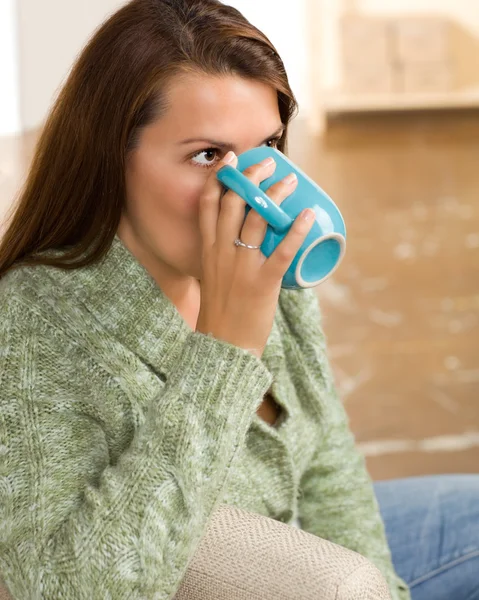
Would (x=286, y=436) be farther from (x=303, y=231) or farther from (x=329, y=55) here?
(x=329, y=55)

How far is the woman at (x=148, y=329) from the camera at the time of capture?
0.85 meters

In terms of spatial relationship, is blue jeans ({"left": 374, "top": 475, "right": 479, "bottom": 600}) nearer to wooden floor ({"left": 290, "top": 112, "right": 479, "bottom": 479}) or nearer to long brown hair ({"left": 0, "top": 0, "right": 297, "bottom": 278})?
long brown hair ({"left": 0, "top": 0, "right": 297, "bottom": 278})

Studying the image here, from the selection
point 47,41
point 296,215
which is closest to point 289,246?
point 296,215

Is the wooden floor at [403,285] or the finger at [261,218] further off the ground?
the finger at [261,218]

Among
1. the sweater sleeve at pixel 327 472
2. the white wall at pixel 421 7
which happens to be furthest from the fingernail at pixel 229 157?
the white wall at pixel 421 7

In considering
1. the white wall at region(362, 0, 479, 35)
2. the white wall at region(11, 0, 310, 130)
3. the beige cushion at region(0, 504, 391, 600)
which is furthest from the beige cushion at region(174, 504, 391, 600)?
the white wall at region(362, 0, 479, 35)

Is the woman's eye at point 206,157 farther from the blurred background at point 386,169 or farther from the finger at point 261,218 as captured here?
the blurred background at point 386,169

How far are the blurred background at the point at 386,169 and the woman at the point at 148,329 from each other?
24cm

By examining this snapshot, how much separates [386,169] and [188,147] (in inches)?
152

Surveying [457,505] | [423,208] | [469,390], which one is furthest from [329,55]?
[457,505]

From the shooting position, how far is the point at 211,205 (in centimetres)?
93

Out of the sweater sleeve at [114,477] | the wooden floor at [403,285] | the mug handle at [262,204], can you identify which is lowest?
the wooden floor at [403,285]

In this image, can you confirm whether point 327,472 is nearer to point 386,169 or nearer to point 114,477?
point 114,477

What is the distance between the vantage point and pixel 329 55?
548 centimetres
